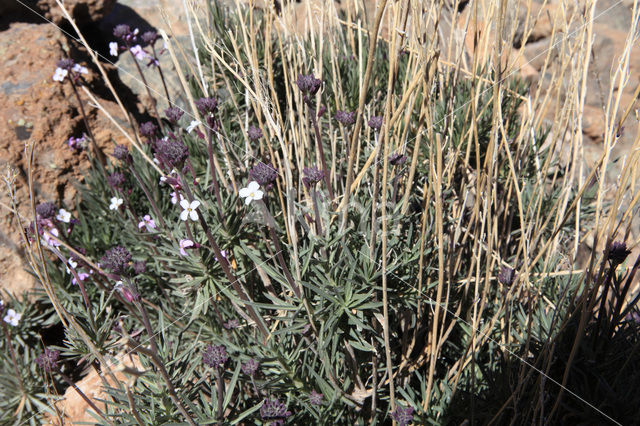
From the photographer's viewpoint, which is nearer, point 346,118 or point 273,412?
point 273,412

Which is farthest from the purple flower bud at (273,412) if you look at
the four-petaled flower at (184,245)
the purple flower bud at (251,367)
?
the four-petaled flower at (184,245)

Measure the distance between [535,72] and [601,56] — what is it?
0.53m

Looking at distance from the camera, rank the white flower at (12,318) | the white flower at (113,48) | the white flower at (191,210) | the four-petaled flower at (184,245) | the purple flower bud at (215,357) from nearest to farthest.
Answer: the purple flower bud at (215,357) < the white flower at (191,210) < the four-petaled flower at (184,245) < the white flower at (12,318) < the white flower at (113,48)

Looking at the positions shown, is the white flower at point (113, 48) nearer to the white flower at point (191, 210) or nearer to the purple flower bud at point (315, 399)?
the white flower at point (191, 210)

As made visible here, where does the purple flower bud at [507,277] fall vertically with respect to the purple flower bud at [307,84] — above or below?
below

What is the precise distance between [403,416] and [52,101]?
10.9 ft

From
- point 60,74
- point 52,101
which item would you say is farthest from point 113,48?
point 52,101

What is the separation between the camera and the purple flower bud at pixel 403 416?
1919 millimetres

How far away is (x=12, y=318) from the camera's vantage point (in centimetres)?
300

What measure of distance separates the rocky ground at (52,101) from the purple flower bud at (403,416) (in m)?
2.52

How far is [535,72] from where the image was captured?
4258 millimetres

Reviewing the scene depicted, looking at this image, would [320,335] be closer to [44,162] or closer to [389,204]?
[389,204]

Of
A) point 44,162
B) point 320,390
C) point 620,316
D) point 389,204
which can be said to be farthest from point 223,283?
point 44,162

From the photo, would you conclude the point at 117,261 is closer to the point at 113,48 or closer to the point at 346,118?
the point at 346,118
